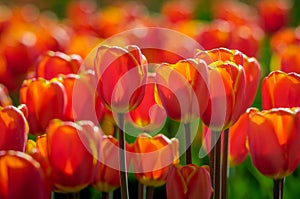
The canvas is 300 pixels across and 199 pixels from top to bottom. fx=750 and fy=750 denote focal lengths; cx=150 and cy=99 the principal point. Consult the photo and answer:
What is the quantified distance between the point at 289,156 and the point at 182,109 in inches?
6.3

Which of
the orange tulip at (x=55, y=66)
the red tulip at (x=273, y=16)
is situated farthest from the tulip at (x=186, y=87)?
the red tulip at (x=273, y=16)

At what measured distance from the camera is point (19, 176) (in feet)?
2.69

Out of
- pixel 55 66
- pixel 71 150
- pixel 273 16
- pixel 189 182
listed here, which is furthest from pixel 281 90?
pixel 273 16

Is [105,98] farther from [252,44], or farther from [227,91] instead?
[252,44]

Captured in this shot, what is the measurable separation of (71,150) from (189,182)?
0.16m

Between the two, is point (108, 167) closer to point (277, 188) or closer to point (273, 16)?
point (277, 188)

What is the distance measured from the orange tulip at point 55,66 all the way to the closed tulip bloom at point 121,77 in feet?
1.15

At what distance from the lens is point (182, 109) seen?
3.20 ft

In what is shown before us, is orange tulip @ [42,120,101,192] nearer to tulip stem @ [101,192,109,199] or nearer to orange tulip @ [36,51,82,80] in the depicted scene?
tulip stem @ [101,192,109,199]

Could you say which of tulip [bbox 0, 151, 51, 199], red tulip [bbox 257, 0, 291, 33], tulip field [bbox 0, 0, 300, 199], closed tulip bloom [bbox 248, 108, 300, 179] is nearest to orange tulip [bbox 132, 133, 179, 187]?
tulip field [bbox 0, 0, 300, 199]

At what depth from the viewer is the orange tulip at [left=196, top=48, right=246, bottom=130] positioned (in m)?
0.98

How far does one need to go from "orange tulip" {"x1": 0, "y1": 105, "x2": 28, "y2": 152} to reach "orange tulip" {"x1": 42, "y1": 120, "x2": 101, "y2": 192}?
48 millimetres

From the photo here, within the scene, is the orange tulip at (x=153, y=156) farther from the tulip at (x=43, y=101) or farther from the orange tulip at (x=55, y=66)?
the orange tulip at (x=55, y=66)

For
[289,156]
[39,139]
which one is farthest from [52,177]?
[289,156]
